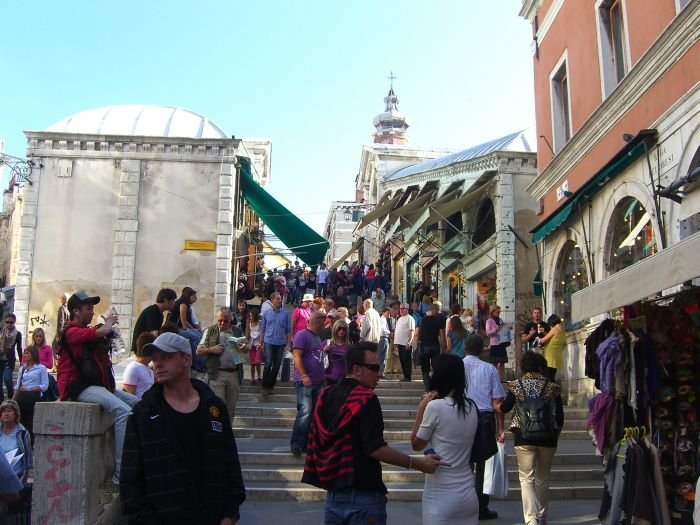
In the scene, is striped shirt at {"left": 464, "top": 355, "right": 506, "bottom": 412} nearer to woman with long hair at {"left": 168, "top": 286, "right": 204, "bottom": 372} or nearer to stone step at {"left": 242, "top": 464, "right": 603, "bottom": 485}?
stone step at {"left": 242, "top": 464, "right": 603, "bottom": 485}

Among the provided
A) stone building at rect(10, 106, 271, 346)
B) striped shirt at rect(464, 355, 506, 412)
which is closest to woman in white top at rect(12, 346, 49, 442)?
striped shirt at rect(464, 355, 506, 412)

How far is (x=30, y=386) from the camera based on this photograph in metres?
9.78

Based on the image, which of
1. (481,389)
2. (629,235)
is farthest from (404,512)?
(629,235)

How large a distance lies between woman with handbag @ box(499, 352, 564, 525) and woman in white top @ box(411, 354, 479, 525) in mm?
2113

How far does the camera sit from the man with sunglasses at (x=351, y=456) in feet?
12.9

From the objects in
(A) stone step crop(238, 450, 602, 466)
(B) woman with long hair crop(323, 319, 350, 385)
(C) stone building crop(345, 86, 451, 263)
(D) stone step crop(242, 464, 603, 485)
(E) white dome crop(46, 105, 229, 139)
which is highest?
(C) stone building crop(345, 86, 451, 263)

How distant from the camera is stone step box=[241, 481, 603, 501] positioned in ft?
25.5

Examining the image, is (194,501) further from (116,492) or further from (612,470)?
(612,470)

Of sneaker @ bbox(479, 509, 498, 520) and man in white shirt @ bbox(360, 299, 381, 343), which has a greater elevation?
man in white shirt @ bbox(360, 299, 381, 343)

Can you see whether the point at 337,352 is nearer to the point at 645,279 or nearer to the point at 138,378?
the point at 138,378

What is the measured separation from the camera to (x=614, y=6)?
12289 millimetres

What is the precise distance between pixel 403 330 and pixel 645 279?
833 centimetres

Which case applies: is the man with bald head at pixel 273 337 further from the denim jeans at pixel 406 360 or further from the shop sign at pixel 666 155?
the shop sign at pixel 666 155

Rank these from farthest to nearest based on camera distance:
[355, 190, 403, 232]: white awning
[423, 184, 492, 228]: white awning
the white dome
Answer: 1. [355, 190, 403, 232]: white awning
2. the white dome
3. [423, 184, 492, 228]: white awning
